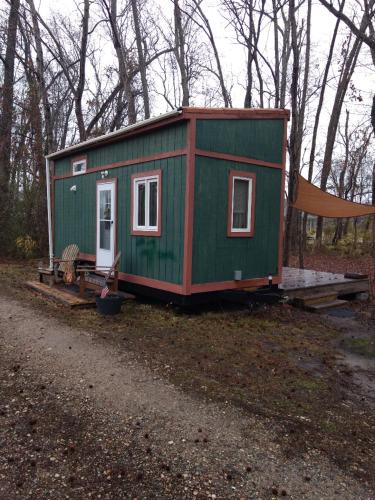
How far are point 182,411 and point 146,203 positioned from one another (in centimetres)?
417

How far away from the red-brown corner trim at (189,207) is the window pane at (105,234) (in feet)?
7.95

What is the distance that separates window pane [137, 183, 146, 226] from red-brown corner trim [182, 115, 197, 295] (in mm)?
1256

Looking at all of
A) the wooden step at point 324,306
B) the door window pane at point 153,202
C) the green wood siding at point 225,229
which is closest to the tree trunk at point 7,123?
the door window pane at point 153,202

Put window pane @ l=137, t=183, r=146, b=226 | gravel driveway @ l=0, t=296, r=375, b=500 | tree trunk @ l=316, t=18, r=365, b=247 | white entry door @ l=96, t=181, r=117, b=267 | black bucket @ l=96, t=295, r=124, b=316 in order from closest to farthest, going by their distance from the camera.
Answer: gravel driveway @ l=0, t=296, r=375, b=500
black bucket @ l=96, t=295, r=124, b=316
window pane @ l=137, t=183, r=146, b=226
white entry door @ l=96, t=181, r=117, b=267
tree trunk @ l=316, t=18, r=365, b=247

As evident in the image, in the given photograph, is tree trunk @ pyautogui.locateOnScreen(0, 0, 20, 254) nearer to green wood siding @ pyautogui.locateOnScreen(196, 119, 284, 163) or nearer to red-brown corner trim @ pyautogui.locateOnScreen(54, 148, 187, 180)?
red-brown corner trim @ pyautogui.locateOnScreen(54, 148, 187, 180)

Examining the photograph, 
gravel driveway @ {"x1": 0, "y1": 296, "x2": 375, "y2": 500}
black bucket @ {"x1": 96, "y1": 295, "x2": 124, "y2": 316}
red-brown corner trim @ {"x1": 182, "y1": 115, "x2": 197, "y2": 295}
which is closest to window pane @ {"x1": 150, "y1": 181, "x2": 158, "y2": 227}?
red-brown corner trim @ {"x1": 182, "y1": 115, "x2": 197, "y2": 295}

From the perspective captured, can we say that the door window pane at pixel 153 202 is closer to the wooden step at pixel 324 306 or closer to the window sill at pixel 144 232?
the window sill at pixel 144 232

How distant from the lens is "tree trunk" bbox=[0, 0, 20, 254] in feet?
43.1

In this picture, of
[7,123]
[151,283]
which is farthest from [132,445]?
[7,123]

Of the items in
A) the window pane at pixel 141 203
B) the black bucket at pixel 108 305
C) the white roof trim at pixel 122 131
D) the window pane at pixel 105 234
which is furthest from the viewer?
the window pane at pixel 105 234

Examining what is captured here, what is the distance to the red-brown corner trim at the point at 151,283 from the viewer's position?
6.07 metres

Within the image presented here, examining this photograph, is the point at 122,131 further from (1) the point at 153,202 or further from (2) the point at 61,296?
(2) the point at 61,296

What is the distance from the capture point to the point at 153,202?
263 inches

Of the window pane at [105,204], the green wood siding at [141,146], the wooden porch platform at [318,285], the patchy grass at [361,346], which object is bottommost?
the patchy grass at [361,346]
